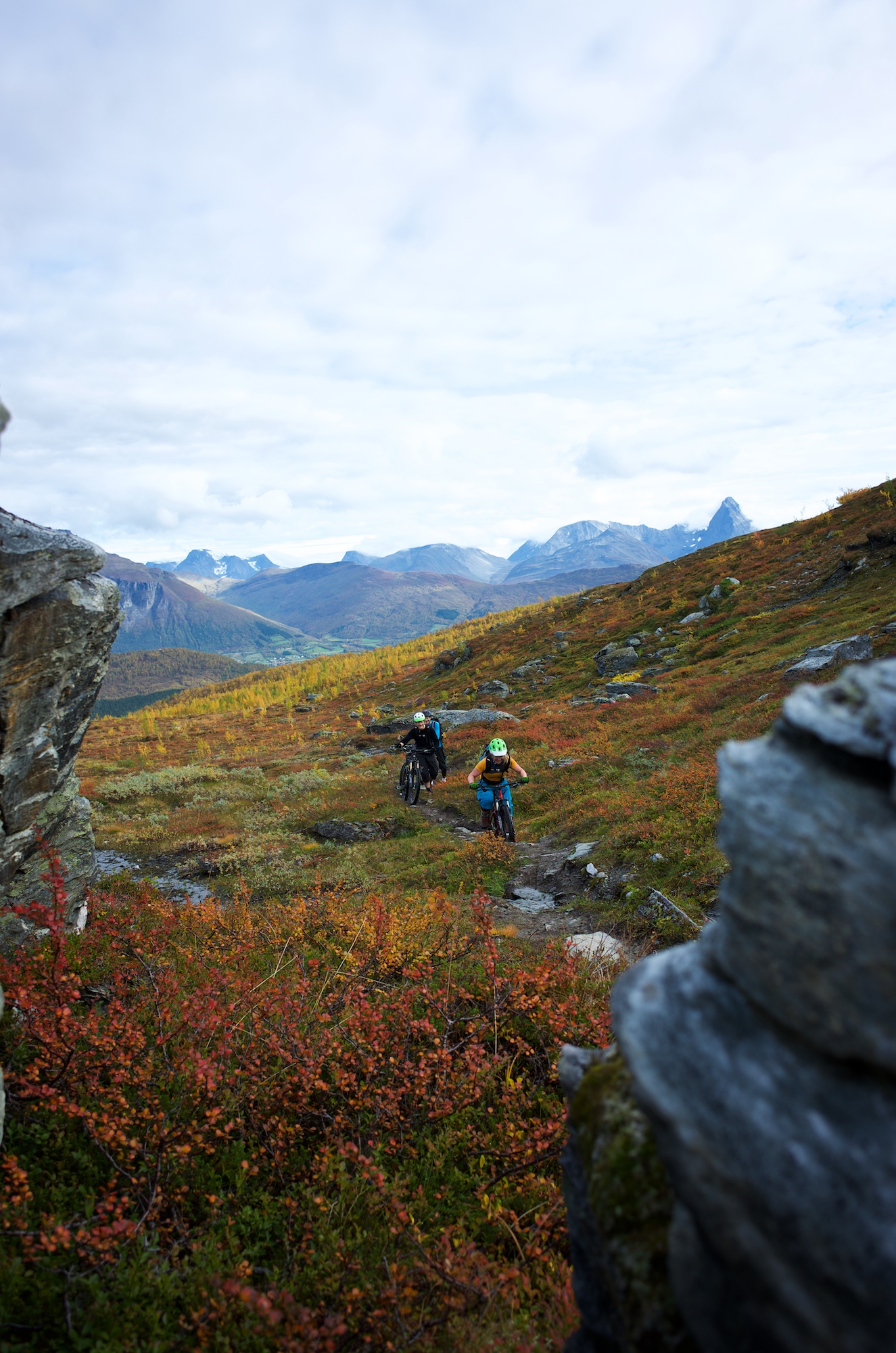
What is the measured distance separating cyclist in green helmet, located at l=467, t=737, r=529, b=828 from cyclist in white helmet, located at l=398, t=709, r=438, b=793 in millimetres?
6133

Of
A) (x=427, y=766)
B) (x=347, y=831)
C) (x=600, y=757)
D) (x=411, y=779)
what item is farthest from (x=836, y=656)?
(x=347, y=831)

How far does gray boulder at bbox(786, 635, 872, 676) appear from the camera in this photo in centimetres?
1917

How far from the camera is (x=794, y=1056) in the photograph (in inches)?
91.6

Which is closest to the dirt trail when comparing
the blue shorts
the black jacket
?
the blue shorts

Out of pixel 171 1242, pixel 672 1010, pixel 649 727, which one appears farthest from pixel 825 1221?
pixel 649 727

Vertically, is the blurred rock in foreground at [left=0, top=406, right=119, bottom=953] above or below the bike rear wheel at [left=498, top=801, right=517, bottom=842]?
above

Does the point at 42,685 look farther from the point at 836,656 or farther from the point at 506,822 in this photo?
the point at 836,656

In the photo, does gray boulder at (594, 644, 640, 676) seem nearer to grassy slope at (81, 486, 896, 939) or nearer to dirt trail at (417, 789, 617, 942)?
grassy slope at (81, 486, 896, 939)

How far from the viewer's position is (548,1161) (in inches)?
211

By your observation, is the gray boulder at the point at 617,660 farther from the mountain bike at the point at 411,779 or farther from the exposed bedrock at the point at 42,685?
the exposed bedrock at the point at 42,685

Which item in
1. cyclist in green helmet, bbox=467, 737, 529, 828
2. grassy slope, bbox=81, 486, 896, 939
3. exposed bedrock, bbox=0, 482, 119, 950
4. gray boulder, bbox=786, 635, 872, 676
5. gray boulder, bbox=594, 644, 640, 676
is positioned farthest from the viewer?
gray boulder, bbox=594, 644, 640, 676

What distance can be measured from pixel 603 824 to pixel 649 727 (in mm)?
7933

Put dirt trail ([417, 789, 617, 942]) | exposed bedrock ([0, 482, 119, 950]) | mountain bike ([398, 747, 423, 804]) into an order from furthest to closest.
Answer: mountain bike ([398, 747, 423, 804]) < dirt trail ([417, 789, 617, 942]) < exposed bedrock ([0, 482, 119, 950])

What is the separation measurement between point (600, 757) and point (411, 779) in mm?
6993
